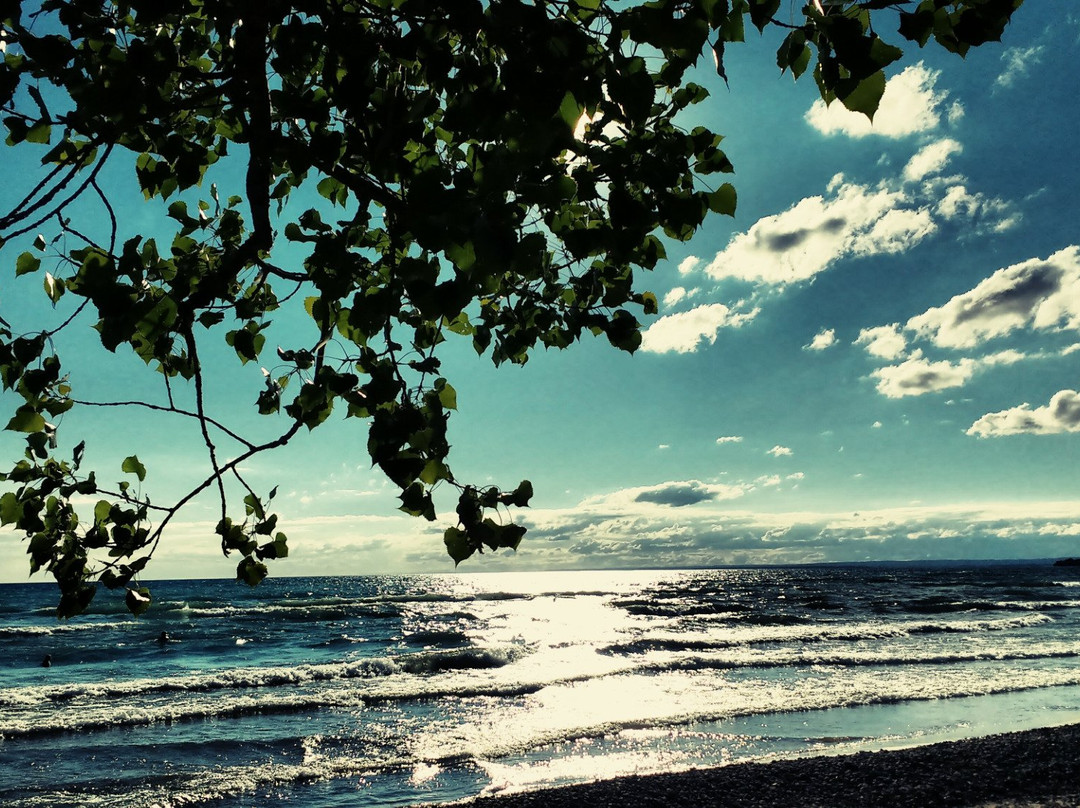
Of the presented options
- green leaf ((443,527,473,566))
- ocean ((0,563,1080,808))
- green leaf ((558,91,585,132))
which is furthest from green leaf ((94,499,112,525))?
ocean ((0,563,1080,808))

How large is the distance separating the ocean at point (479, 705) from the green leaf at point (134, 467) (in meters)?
8.78

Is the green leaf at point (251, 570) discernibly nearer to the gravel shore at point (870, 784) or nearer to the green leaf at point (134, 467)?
the green leaf at point (134, 467)

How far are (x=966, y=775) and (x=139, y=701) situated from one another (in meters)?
19.7

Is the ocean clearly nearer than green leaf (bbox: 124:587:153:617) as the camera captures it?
No

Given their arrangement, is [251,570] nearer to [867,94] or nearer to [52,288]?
[52,288]

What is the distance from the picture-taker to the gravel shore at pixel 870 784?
8.48 metres

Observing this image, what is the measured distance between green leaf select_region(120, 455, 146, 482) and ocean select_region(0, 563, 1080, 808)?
8784mm

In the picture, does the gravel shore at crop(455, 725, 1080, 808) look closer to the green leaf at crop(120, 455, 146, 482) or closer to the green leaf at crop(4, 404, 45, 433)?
the green leaf at crop(120, 455, 146, 482)

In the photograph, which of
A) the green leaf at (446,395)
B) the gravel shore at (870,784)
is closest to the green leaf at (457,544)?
the green leaf at (446,395)

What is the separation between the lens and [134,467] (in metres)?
3.08

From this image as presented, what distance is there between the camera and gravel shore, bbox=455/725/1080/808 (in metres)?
8.48

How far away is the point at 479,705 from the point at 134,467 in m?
15.8

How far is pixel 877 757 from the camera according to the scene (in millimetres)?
10258

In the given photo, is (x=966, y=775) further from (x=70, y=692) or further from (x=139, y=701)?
(x=70, y=692)
